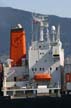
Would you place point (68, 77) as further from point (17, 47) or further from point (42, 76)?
point (17, 47)

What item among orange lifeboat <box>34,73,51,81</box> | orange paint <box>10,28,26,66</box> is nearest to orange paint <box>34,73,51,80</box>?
orange lifeboat <box>34,73,51,81</box>

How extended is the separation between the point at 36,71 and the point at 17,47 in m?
6.17

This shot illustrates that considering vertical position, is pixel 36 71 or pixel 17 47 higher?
pixel 17 47

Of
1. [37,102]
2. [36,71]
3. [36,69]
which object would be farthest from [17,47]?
[37,102]

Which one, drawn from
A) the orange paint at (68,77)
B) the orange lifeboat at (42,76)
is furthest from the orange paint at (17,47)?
the orange paint at (68,77)

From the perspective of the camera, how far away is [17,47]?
52.4 metres

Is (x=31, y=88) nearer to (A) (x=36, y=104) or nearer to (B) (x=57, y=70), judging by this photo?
(B) (x=57, y=70)

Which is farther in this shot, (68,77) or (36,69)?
(36,69)

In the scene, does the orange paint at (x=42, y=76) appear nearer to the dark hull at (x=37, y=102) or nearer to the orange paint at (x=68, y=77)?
the orange paint at (x=68, y=77)

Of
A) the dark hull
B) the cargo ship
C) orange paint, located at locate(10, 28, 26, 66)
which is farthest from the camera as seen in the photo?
orange paint, located at locate(10, 28, 26, 66)

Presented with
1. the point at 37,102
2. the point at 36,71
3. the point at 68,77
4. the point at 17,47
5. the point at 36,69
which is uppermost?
the point at 17,47

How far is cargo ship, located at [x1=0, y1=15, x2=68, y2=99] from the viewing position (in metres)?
45.1

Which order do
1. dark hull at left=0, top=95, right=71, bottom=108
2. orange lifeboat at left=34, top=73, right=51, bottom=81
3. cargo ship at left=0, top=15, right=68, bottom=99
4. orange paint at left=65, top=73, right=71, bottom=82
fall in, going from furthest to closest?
orange lifeboat at left=34, top=73, right=51, bottom=81 < cargo ship at left=0, top=15, right=68, bottom=99 < orange paint at left=65, top=73, right=71, bottom=82 < dark hull at left=0, top=95, right=71, bottom=108

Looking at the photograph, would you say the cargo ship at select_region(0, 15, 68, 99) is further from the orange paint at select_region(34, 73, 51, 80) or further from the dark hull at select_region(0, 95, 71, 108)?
the dark hull at select_region(0, 95, 71, 108)
